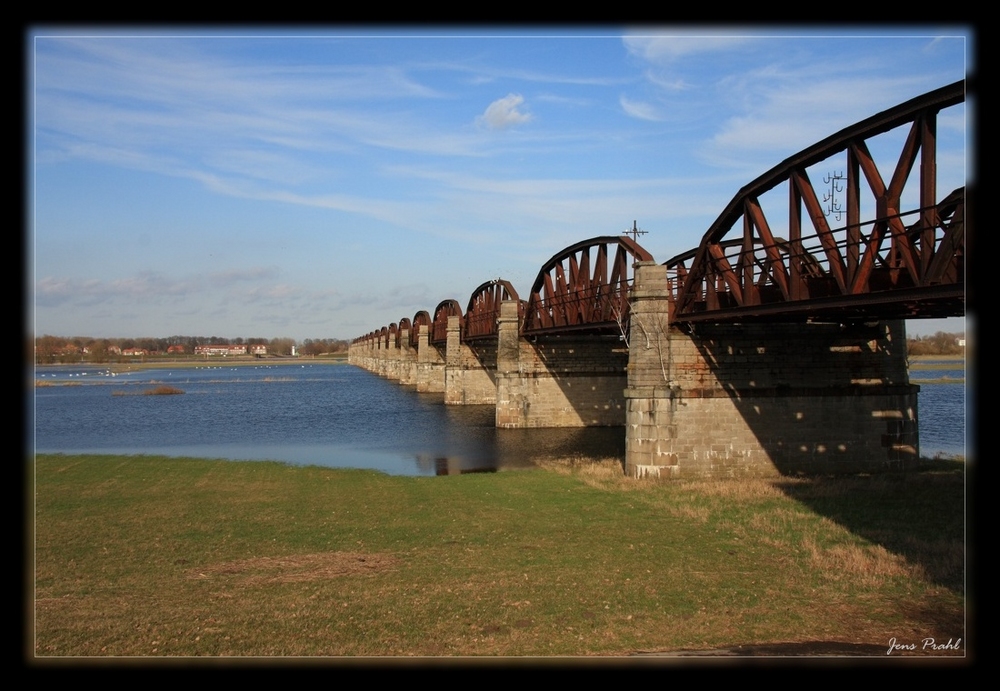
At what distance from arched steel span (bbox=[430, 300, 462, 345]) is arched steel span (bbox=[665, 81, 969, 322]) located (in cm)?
6944

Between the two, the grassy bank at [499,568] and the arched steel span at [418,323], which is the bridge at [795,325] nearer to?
the grassy bank at [499,568]

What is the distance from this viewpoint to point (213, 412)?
69.1 meters

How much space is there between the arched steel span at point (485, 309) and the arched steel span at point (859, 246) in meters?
34.6

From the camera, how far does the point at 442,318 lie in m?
104

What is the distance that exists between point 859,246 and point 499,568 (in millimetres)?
11422

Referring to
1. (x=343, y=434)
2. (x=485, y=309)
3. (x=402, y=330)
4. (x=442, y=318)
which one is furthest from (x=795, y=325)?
(x=402, y=330)

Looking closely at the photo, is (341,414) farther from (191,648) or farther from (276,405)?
(191,648)

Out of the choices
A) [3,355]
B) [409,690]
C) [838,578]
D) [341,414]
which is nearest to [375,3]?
[3,355]

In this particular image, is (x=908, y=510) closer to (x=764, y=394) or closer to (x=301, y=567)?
(x=764, y=394)

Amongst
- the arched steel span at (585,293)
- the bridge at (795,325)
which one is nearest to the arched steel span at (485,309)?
the arched steel span at (585,293)

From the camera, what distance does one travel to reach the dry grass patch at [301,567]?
14.7 meters

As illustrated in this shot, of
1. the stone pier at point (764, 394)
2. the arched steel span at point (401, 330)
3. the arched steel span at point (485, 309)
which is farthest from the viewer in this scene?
the arched steel span at point (401, 330)

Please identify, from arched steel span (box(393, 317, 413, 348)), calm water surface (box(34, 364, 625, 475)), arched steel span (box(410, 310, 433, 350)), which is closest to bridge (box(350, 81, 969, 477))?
calm water surface (box(34, 364, 625, 475))

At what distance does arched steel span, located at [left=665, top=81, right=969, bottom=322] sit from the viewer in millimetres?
15688
